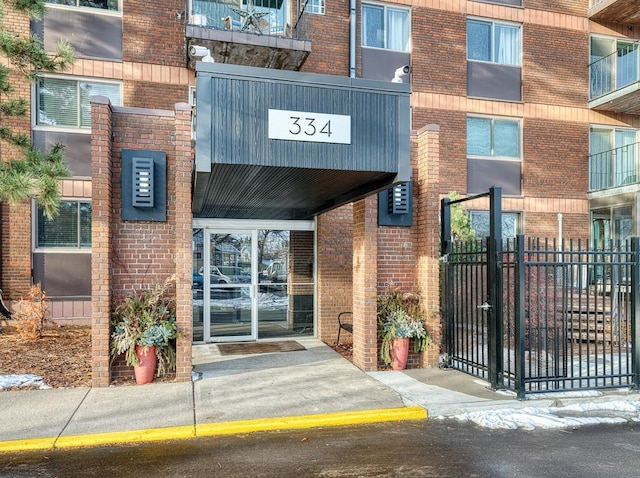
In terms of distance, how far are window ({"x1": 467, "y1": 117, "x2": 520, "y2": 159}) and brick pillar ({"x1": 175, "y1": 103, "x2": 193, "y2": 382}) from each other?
32.8ft

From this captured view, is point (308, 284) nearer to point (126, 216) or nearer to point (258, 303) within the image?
point (258, 303)

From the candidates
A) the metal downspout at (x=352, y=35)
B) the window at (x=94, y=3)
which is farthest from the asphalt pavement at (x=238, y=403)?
the window at (x=94, y=3)

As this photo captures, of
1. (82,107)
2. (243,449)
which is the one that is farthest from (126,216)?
(82,107)

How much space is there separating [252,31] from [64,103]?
16.2ft

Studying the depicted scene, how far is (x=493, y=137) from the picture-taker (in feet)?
49.1

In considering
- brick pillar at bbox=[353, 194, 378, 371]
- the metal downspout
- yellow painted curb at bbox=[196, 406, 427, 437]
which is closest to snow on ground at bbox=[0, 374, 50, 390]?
yellow painted curb at bbox=[196, 406, 427, 437]

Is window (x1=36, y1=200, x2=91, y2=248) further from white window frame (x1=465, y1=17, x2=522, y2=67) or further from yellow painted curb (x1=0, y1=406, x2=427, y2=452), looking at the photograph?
white window frame (x1=465, y1=17, x2=522, y2=67)

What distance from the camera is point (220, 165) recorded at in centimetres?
582

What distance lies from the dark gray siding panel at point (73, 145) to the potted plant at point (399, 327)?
821 cm

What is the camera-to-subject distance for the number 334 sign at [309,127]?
5.79 m

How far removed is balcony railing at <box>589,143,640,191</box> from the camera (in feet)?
51.6

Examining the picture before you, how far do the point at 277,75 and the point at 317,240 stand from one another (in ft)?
17.9

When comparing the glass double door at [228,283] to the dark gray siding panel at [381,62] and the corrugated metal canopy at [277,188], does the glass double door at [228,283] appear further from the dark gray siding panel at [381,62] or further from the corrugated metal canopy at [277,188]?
the dark gray siding panel at [381,62]

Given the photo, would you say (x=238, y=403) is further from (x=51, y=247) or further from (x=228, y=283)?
(x=51, y=247)
